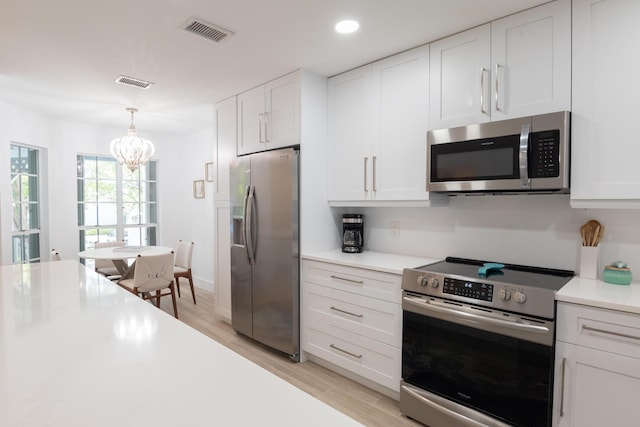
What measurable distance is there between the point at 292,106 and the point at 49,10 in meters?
1.65

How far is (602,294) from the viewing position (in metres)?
1.66

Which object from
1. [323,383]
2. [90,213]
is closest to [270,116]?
[323,383]

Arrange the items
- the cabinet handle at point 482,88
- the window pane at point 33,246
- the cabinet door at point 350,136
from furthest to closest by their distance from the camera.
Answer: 1. the window pane at point 33,246
2. the cabinet door at point 350,136
3. the cabinet handle at point 482,88

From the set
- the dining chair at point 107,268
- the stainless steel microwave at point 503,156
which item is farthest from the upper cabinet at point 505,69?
the dining chair at point 107,268

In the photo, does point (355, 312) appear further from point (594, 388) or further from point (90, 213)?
point (90, 213)

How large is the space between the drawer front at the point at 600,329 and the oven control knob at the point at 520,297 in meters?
0.15

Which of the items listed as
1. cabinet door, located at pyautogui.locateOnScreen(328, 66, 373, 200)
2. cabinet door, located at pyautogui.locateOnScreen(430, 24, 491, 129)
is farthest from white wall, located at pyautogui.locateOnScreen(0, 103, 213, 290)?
cabinet door, located at pyautogui.locateOnScreen(430, 24, 491, 129)

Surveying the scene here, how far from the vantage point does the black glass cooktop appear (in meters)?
1.86

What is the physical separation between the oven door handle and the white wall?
12.7ft

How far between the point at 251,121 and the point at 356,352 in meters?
2.28

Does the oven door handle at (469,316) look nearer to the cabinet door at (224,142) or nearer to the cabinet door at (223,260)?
the cabinet door at (223,260)

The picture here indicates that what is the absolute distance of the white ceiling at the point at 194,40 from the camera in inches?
78.5

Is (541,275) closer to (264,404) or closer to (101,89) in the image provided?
(264,404)

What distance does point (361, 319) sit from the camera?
98.8 inches
